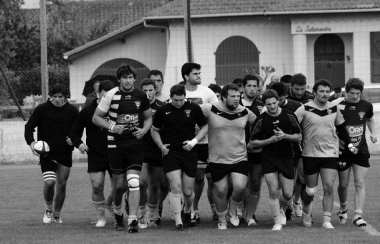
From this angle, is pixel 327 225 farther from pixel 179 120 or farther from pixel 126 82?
pixel 126 82

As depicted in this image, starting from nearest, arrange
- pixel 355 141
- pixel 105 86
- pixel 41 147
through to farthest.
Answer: pixel 355 141 < pixel 105 86 < pixel 41 147

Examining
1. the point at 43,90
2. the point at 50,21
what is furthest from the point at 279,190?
the point at 50,21

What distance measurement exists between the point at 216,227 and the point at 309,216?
125cm

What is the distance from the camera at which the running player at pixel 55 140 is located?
13.2m

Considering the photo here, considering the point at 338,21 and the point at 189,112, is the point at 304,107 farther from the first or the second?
the point at 338,21

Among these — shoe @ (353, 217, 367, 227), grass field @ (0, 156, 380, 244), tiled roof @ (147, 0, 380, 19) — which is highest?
tiled roof @ (147, 0, 380, 19)

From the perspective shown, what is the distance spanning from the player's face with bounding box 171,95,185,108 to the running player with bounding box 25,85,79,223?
6.18ft

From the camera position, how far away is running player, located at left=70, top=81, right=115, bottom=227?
1248 cm

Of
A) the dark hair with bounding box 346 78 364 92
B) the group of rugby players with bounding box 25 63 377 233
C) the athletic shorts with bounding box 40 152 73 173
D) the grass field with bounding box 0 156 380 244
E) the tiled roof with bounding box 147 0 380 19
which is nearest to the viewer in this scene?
the grass field with bounding box 0 156 380 244

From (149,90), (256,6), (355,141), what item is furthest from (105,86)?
(256,6)

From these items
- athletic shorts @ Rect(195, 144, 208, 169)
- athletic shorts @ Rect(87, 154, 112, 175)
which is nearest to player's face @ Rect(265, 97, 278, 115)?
athletic shorts @ Rect(195, 144, 208, 169)

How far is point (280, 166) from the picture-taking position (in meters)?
12.1

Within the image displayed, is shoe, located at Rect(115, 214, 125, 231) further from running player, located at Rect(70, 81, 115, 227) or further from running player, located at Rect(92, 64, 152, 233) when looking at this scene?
running player, located at Rect(70, 81, 115, 227)

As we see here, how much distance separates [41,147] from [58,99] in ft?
2.50
